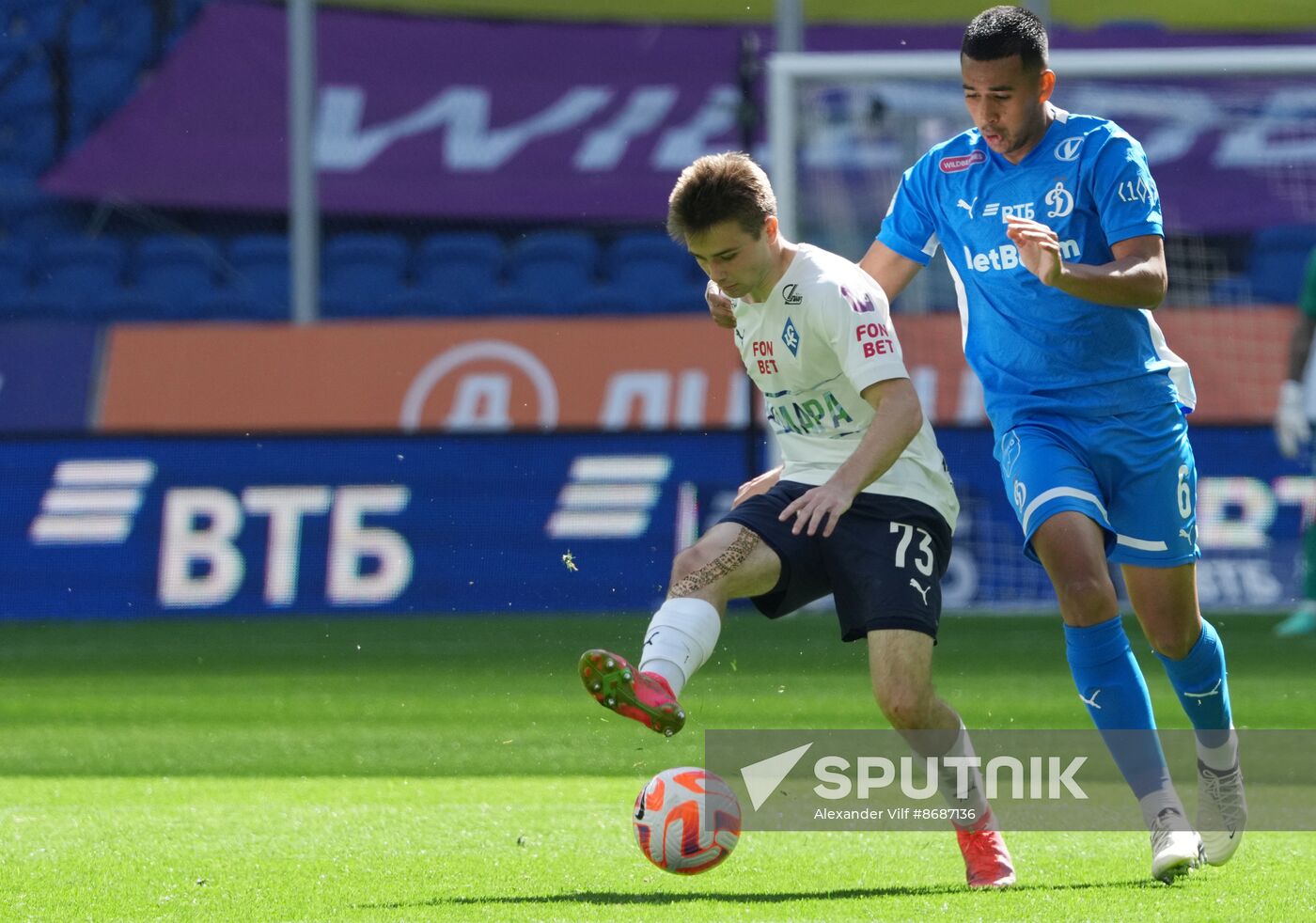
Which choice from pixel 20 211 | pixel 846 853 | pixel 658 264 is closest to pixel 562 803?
pixel 846 853

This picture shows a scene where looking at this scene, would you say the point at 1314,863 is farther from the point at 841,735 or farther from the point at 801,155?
Answer: the point at 801,155

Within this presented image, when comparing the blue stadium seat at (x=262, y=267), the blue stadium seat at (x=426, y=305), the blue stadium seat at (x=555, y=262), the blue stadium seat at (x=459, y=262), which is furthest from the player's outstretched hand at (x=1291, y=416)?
the blue stadium seat at (x=262, y=267)

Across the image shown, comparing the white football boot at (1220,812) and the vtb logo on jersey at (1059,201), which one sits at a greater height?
the vtb logo on jersey at (1059,201)

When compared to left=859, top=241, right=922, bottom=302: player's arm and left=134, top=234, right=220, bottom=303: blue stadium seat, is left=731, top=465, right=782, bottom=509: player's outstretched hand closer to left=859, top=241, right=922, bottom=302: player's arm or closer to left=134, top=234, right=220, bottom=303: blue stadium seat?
left=859, top=241, right=922, bottom=302: player's arm

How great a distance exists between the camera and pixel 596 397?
40.9ft

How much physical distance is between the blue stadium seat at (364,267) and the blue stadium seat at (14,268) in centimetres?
211

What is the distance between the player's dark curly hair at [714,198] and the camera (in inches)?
171

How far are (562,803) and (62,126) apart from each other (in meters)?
11.6

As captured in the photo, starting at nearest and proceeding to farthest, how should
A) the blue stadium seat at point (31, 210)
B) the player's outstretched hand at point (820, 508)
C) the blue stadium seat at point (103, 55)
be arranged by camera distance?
the player's outstretched hand at point (820, 508), the blue stadium seat at point (31, 210), the blue stadium seat at point (103, 55)

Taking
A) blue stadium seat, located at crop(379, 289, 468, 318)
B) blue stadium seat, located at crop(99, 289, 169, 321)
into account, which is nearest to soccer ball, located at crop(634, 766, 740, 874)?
blue stadium seat, located at crop(379, 289, 468, 318)

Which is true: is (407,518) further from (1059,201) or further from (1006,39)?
(1006,39)

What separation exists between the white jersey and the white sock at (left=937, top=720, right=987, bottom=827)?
1.72 ft

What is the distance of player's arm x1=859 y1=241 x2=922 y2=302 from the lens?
5.04 m

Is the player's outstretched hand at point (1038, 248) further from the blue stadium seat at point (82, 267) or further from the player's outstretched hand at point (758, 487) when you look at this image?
the blue stadium seat at point (82, 267)
